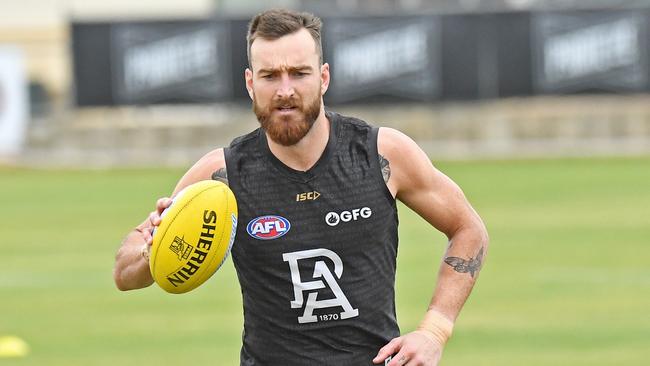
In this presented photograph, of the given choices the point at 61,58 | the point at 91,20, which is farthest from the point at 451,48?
the point at 61,58

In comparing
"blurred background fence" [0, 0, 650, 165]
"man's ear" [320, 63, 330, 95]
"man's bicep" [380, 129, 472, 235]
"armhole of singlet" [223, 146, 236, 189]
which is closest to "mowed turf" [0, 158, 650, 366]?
"man's bicep" [380, 129, 472, 235]

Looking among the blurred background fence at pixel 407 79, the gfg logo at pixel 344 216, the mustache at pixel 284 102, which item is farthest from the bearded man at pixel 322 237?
the blurred background fence at pixel 407 79

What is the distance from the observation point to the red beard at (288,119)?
632 cm

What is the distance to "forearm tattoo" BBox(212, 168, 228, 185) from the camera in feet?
21.9

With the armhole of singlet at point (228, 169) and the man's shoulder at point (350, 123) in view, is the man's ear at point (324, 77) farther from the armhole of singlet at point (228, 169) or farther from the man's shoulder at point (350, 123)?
the armhole of singlet at point (228, 169)

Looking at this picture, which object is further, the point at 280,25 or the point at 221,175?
the point at 221,175

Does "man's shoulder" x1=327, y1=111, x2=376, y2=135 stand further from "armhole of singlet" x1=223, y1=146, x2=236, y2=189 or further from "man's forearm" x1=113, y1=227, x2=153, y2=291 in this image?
"man's forearm" x1=113, y1=227, x2=153, y2=291

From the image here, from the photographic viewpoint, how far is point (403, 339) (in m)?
6.42

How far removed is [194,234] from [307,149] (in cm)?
57

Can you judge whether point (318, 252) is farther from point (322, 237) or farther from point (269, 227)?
point (269, 227)

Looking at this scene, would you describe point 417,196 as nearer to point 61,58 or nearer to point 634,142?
point 634,142

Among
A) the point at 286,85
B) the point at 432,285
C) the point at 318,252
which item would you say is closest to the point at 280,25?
the point at 286,85

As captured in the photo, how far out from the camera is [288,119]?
20.8ft

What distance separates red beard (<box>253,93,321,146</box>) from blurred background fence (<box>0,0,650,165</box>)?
27259 millimetres
